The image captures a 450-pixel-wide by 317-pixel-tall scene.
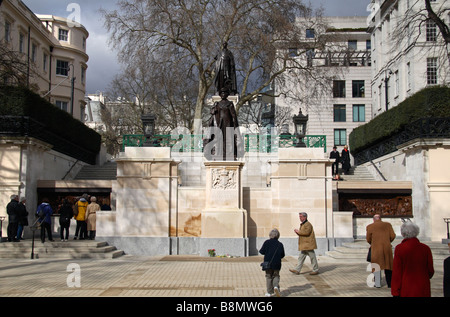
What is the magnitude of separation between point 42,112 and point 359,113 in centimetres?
3982

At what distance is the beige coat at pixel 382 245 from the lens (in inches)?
404

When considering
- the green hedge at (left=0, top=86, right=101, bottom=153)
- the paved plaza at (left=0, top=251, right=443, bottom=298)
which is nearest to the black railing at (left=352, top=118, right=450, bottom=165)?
the paved plaza at (left=0, top=251, right=443, bottom=298)

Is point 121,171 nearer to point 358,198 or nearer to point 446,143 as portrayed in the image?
point 358,198

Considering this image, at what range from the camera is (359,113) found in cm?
5378

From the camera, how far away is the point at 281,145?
70.4 ft

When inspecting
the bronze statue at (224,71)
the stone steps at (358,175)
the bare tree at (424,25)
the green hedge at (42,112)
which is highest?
the bare tree at (424,25)

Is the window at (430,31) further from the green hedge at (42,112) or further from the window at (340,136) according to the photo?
the green hedge at (42,112)

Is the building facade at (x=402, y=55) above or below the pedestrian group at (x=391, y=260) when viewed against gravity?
above

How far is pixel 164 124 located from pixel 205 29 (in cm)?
1450

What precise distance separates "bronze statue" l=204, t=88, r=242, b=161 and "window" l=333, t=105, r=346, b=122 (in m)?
38.7

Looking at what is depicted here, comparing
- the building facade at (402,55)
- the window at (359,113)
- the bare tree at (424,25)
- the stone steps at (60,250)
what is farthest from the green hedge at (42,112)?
the window at (359,113)

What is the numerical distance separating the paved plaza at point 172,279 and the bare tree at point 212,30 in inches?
624

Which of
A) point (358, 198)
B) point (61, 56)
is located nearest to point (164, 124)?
point (61, 56)

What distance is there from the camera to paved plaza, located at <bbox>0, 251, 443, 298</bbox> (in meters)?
9.50
